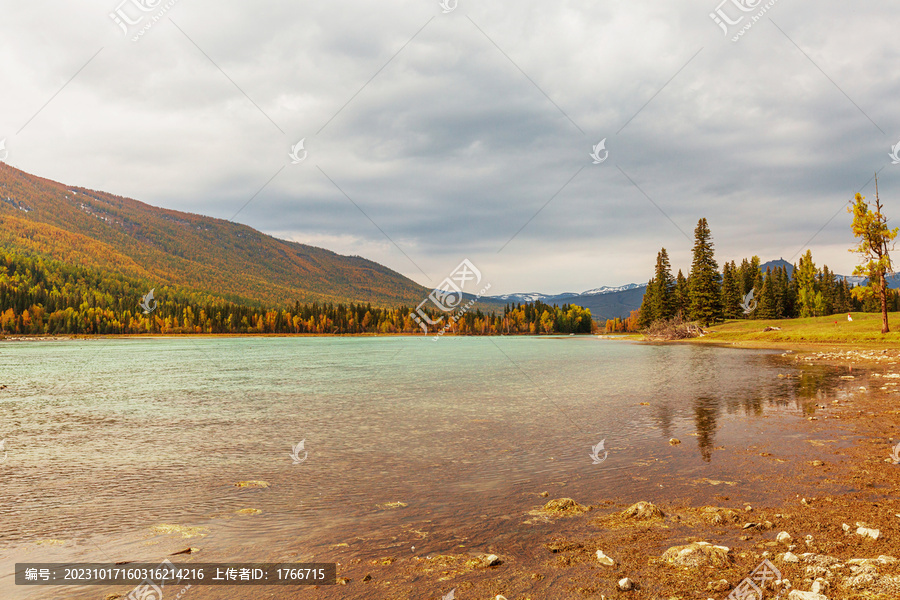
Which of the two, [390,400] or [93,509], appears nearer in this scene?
[93,509]

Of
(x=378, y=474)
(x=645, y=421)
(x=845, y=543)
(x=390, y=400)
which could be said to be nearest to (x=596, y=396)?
(x=645, y=421)

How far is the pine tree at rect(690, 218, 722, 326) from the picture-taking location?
106 m

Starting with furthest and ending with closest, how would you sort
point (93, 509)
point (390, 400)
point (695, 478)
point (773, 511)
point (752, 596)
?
point (390, 400), point (695, 478), point (93, 509), point (773, 511), point (752, 596)

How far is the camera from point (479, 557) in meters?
7.64

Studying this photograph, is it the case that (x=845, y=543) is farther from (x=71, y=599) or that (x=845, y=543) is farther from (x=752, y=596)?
(x=71, y=599)

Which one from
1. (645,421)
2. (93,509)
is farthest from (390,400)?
(93,509)

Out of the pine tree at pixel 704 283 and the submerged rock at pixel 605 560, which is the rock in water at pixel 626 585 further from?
the pine tree at pixel 704 283

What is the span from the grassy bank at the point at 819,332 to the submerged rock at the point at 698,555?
60.6 m

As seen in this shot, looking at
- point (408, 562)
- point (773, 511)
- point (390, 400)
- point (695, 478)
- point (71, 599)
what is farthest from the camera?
point (390, 400)

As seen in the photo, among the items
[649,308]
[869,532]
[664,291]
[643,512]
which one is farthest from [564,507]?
[649,308]

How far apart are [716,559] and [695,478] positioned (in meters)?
5.18

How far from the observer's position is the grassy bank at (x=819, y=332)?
182 ft

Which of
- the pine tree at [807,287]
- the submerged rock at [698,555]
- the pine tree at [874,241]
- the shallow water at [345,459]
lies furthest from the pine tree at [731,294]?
the submerged rock at [698,555]

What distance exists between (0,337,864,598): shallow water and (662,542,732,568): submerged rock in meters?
3.14
